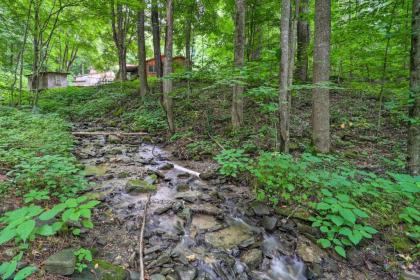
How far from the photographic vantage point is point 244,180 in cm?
507

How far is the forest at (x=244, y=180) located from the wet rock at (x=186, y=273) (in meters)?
0.02

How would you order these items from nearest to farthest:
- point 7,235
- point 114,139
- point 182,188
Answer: point 7,235 < point 182,188 < point 114,139

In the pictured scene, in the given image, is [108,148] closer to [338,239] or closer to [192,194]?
[192,194]

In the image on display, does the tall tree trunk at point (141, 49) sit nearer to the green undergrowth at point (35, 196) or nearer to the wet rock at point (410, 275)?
the green undergrowth at point (35, 196)

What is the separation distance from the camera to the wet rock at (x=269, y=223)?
3.75m

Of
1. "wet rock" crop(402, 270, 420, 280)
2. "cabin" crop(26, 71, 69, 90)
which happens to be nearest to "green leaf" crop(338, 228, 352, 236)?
"wet rock" crop(402, 270, 420, 280)

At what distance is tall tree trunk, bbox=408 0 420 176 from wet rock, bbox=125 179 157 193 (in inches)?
197

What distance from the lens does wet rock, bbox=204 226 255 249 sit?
3494mm

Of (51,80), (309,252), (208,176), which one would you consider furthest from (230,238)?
(51,80)

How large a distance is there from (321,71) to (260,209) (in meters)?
3.72

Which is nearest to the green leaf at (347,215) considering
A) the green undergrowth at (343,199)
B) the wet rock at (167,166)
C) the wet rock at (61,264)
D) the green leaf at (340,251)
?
the green undergrowth at (343,199)

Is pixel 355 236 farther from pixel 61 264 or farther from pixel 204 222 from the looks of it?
pixel 61 264

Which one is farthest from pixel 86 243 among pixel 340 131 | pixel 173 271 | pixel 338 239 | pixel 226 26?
pixel 226 26

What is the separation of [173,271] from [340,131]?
6428mm
